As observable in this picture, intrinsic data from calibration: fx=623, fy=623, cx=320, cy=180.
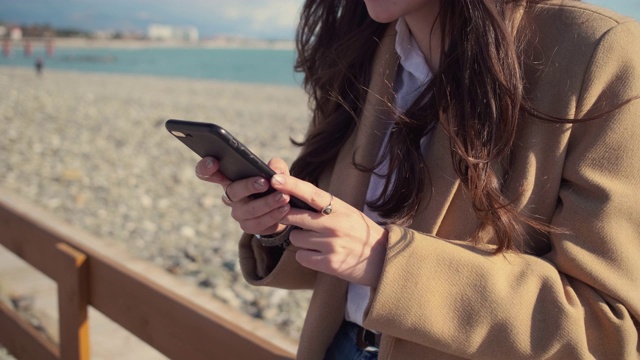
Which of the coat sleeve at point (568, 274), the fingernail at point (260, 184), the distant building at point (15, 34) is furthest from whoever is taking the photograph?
the distant building at point (15, 34)

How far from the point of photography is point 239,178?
4.18 feet

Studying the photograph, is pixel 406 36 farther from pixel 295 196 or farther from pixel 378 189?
pixel 295 196

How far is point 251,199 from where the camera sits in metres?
1.30

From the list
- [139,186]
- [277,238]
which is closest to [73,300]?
[277,238]

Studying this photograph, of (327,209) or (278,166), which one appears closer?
(327,209)

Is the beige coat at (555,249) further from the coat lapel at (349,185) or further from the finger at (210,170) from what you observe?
the finger at (210,170)

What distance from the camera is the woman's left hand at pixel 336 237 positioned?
115cm

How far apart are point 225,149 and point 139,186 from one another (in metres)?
8.57

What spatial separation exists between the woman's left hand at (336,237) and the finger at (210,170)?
0.16m

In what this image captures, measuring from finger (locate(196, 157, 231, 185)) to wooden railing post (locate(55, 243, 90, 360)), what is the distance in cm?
123

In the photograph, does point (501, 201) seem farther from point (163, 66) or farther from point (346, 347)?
point (163, 66)

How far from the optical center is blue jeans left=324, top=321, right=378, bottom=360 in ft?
4.82

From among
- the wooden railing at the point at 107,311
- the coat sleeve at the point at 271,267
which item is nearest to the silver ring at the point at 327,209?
the coat sleeve at the point at 271,267

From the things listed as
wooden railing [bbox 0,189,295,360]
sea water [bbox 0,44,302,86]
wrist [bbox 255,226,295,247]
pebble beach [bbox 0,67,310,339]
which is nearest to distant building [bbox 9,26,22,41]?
sea water [bbox 0,44,302,86]
